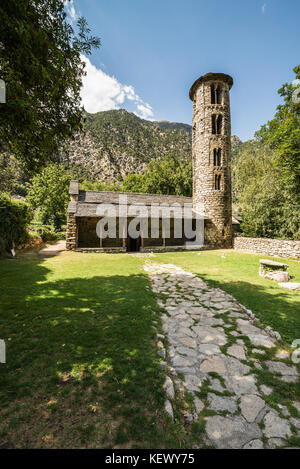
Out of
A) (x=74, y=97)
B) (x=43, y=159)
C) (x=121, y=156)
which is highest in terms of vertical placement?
(x=121, y=156)

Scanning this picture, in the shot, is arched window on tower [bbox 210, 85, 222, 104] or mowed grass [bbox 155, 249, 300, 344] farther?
arched window on tower [bbox 210, 85, 222, 104]

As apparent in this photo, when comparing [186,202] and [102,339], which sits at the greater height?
[186,202]

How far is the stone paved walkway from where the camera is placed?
6.61ft

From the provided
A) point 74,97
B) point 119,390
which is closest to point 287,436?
point 119,390

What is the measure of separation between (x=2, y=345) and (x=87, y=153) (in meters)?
90.3

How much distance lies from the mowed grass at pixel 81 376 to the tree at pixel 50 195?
77.4 feet

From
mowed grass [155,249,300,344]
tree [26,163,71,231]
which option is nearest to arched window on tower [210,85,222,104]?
mowed grass [155,249,300,344]

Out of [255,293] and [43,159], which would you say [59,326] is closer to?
[43,159]

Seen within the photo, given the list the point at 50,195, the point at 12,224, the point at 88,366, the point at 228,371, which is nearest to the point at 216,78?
the point at 12,224

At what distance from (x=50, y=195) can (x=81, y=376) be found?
27.6 m

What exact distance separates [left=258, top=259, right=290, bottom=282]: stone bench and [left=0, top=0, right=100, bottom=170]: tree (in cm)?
887

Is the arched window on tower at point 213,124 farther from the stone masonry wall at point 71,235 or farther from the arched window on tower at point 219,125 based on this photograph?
the stone masonry wall at point 71,235

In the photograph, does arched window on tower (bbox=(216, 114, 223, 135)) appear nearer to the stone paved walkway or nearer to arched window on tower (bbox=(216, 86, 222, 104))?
arched window on tower (bbox=(216, 86, 222, 104))
